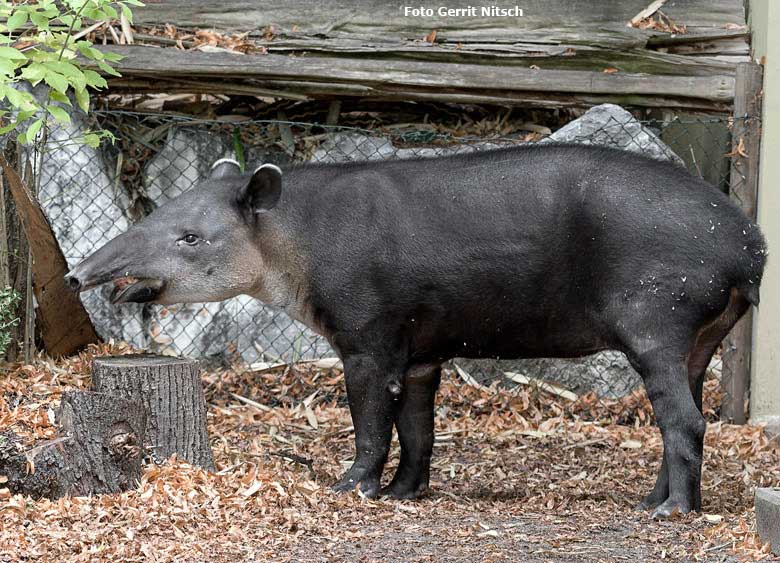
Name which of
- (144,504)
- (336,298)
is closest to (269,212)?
(336,298)

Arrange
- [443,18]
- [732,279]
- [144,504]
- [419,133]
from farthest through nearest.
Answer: [443,18]
[419,133]
[732,279]
[144,504]

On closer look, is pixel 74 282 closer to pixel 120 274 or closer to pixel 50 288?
pixel 120 274

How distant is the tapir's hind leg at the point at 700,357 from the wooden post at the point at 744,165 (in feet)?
8.18

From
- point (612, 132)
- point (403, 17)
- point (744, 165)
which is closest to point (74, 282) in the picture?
point (403, 17)

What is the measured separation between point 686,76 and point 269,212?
14.3ft

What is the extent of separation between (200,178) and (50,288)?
87.4 inches

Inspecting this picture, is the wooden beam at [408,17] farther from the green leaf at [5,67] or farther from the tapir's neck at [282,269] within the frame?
the green leaf at [5,67]

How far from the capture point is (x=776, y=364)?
8.88 m

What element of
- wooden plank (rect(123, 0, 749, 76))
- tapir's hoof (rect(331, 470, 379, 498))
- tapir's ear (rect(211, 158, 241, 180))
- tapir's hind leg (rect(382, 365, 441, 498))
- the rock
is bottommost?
tapir's hoof (rect(331, 470, 379, 498))

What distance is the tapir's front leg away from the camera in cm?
652

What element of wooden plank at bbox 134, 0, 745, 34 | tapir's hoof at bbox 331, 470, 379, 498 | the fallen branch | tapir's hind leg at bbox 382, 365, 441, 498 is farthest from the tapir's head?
the fallen branch

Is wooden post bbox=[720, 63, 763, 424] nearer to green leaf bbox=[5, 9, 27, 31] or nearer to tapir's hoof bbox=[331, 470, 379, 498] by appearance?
tapir's hoof bbox=[331, 470, 379, 498]

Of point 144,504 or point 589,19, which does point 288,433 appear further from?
point 589,19

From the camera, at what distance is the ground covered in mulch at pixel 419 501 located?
529cm
